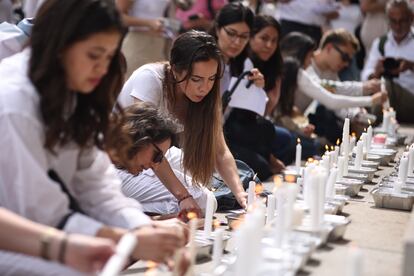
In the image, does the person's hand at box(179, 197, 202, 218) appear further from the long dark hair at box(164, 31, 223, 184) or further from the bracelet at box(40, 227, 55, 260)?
the bracelet at box(40, 227, 55, 260)

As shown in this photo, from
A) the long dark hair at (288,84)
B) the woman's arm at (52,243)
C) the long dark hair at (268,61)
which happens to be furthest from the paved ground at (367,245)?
the long dark hair at (288,84)

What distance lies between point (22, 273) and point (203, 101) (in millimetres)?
1890

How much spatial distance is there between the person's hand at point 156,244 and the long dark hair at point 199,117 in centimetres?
157

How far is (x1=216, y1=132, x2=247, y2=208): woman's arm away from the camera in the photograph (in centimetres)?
413

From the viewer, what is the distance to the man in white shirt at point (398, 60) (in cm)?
738

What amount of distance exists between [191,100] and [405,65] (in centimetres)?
380

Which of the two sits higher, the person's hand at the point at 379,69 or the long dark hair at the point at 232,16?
the long dark hair at the point at 232,16

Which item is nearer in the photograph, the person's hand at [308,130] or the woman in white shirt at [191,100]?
the woman in white shirt at [191,100]

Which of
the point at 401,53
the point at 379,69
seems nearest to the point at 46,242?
the point at 379,69

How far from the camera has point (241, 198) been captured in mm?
4055

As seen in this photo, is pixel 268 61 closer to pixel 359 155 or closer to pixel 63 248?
pixel 359 155

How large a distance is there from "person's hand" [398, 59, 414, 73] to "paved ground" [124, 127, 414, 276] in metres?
3.63

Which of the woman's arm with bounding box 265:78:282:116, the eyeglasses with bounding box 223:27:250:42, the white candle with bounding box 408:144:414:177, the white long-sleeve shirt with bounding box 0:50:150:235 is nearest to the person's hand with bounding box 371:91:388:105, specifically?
the woman's arm with bounding box 265:78:282:116

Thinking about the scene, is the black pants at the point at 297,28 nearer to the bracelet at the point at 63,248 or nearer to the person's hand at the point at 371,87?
the person's hand at the point at 371,87
